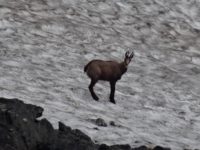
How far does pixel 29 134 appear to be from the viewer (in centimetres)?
980

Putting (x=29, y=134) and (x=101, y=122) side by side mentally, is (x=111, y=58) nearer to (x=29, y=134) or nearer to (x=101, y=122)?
(x=101, y=122)

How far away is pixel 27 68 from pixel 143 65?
189 inches

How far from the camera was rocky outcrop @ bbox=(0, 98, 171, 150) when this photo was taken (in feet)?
31.1

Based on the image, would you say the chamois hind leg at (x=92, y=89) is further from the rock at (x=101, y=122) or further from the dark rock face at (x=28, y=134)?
the dark rock face at (x=28, y=134)

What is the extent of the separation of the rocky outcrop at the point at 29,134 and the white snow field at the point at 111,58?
144cm

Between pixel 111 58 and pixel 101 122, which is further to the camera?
pixel 111 58

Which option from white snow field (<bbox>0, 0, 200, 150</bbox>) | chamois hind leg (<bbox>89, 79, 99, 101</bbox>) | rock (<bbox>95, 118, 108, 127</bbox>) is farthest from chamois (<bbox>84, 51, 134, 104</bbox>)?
rock (<bbox>95, 118, 108, 127</bbox>)

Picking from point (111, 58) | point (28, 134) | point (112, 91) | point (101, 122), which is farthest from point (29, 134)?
point (111, 58)

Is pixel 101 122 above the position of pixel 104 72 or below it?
above

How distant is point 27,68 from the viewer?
16.0 metres

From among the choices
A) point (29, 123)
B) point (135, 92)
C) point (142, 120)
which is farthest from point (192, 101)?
point (29, 123)

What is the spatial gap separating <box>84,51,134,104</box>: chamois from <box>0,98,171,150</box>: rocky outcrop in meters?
4.83

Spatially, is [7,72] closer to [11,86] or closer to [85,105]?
[11,86]

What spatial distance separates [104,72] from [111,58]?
12.6 ft
